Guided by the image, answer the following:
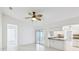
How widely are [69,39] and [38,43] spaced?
1232 mm

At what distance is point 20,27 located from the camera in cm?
269

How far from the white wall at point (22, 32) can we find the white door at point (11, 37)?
0.08m

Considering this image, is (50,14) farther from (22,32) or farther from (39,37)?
(22,32)

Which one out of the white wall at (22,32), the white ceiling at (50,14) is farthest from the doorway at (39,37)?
the white ceiling at (50,14)

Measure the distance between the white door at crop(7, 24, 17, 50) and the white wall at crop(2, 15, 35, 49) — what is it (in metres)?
0.08

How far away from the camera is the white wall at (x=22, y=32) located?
2.25 meters

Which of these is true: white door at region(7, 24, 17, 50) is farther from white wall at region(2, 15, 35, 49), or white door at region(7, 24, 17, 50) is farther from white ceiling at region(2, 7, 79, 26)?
white ceiling at region(2, 7, 79, 26)

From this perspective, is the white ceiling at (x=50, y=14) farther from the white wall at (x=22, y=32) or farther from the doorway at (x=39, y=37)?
the doorway at (x=39, y=37)

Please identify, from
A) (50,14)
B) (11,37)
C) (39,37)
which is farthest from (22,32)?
(50,14)

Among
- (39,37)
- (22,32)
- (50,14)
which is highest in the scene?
(50,14)

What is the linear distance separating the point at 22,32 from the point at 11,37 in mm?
431

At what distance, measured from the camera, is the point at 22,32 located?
9.07 ft
